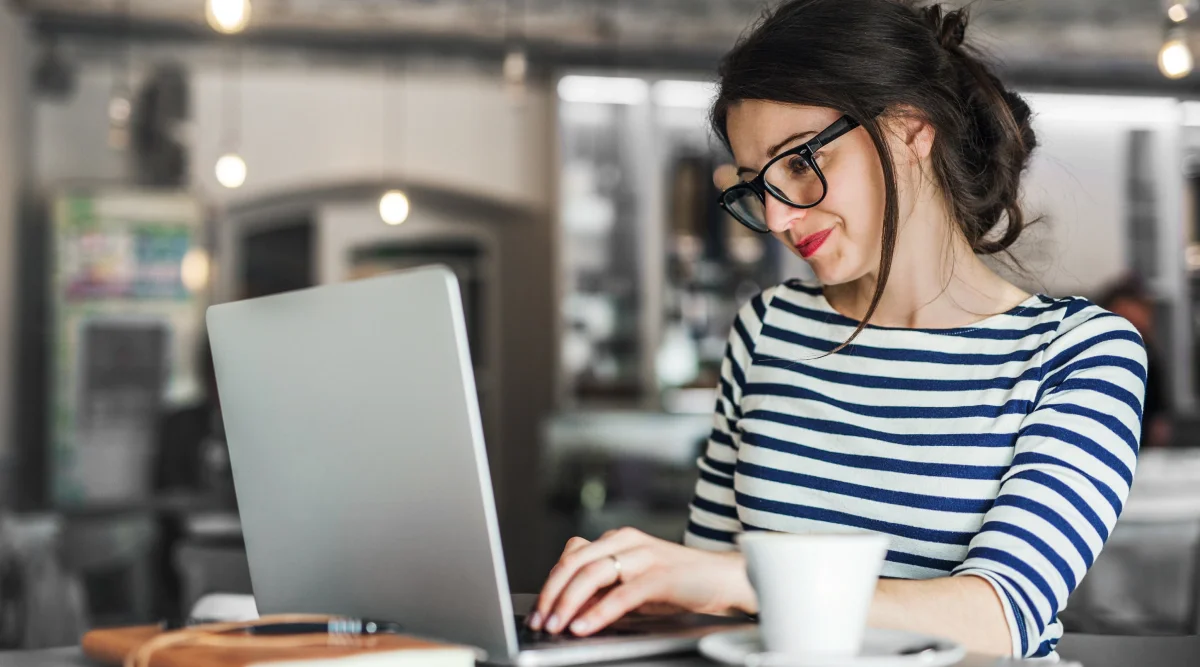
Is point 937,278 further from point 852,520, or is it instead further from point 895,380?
point 852,520

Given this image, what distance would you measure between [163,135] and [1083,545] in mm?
6096

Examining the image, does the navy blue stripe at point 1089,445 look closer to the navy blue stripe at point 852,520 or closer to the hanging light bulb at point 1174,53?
the navy blue stripe at point 852,520

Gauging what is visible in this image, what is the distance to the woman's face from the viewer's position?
1.27 metres

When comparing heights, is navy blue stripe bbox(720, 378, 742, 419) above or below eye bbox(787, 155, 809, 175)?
below

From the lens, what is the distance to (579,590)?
87 cm

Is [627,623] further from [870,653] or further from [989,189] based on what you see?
[989,189]

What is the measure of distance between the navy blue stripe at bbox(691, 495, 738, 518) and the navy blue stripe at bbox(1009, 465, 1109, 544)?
1.49 feet

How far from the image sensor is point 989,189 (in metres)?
1.38

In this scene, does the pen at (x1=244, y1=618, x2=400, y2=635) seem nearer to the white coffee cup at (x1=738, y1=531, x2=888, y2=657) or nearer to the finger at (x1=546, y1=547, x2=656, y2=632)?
the finger at (x1=546, y1=547, x2=656, y2=632)

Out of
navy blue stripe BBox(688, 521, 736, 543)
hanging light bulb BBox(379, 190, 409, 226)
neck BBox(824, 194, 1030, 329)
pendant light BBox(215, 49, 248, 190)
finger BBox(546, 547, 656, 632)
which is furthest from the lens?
pendant light BBox(215, 49, 248, 190)

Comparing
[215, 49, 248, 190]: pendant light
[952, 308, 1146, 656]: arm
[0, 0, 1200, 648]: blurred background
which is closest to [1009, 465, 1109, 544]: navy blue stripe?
[952, 308, 1146, 656]: arm

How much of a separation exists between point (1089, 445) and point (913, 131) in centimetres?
40

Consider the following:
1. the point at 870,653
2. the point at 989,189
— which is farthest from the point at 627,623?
the point at 989,189

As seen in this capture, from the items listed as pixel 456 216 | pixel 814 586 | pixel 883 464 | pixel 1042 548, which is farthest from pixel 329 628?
pixel 456 216
